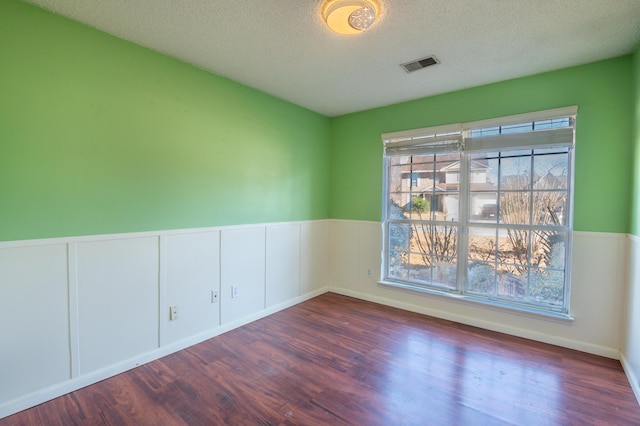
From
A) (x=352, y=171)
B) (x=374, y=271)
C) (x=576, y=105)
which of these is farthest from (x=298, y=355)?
(x=576, y=105)

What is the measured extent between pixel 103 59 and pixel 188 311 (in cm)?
207

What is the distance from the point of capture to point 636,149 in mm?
2250

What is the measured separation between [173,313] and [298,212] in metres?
1.80

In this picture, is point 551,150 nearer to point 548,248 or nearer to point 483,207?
point 483,207

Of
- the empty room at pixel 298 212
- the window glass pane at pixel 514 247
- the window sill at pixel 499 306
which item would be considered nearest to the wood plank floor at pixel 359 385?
the empty room at pixel 298 212

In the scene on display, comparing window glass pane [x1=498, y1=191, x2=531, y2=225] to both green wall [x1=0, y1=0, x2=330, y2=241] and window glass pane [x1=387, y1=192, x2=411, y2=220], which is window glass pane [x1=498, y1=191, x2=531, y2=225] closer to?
window glass pane [x1=387, y1=192, x2=411, y2=220]

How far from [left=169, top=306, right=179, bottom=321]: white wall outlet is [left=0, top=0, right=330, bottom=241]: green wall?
2.32 feet

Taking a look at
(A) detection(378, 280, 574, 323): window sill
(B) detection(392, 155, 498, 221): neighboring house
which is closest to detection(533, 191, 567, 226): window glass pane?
(B) detection(392, 155, 498, 221): neighboring house

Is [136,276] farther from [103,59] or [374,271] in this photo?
[374,271]

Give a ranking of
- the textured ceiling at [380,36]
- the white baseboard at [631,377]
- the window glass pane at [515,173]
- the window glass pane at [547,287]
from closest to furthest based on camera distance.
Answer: the textured ceiling at [380,36]
the white baseboard at [631,377]
the window glass pane at [547,287]
the window glass pane at [515,173]

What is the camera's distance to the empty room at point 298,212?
5.98 ft

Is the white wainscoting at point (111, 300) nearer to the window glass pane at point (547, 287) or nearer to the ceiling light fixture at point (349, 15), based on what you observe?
the ceiling light fixture at point (349, 15)

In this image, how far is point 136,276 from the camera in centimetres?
228

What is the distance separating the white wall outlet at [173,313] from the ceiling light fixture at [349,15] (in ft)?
8.11
